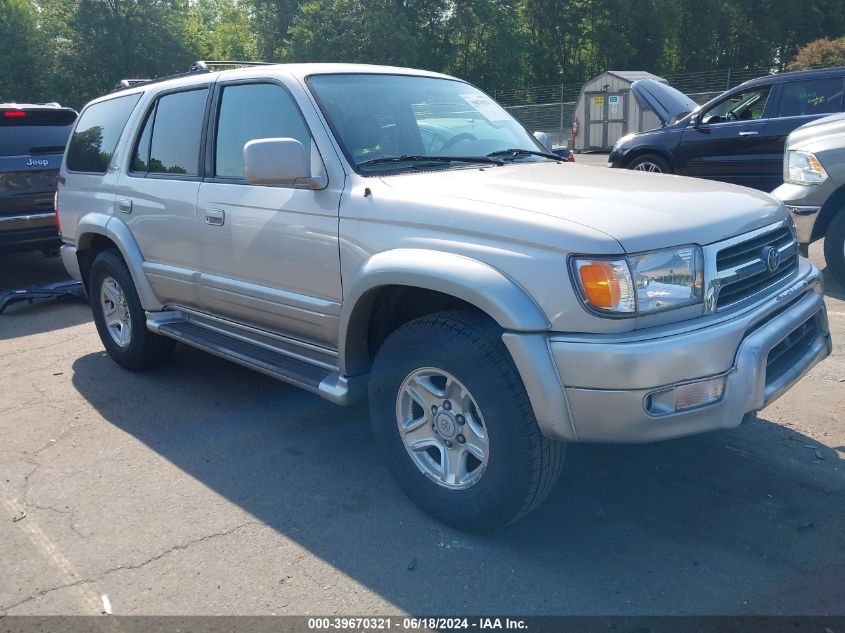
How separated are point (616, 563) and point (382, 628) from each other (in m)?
0.94

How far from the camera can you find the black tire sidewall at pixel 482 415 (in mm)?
2893

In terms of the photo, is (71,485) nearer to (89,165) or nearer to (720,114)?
(89,165)

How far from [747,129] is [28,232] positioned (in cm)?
826

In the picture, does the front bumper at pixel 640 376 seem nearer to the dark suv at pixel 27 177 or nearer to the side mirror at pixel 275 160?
the side mirror at pixel 275 160

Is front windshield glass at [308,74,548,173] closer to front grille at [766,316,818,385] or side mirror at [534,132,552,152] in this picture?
side mirror at [534,132,552,152]

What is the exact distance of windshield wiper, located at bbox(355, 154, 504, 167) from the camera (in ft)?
12.1

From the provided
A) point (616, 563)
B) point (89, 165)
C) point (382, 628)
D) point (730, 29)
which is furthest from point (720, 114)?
point (730, 29)

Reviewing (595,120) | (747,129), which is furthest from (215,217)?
(595,120)

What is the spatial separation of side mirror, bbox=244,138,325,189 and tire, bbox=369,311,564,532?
86 centimetres

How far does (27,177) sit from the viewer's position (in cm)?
810

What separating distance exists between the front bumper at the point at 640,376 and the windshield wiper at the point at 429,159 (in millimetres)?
1281

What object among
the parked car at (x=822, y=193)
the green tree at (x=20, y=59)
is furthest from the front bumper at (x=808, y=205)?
the green tree at (x=20, y=59)

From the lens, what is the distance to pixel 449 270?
2.97 m

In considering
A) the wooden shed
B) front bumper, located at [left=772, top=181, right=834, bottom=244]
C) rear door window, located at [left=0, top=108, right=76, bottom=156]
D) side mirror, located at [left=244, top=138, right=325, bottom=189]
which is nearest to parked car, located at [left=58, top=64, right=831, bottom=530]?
side mirror, located at [left=244, top=138, right=325, bottom=189]
